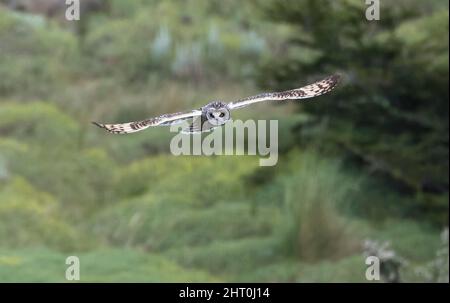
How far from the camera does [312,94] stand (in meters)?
3.80

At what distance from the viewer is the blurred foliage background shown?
29.6 feet

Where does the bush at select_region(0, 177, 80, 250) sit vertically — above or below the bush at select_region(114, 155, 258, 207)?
below

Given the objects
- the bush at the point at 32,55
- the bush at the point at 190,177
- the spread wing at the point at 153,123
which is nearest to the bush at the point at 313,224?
the bush at the point at 190,177

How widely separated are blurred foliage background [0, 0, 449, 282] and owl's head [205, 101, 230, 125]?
3.93 m

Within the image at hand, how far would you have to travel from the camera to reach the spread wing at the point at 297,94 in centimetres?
359

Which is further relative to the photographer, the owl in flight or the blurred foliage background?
the blurred foliage background

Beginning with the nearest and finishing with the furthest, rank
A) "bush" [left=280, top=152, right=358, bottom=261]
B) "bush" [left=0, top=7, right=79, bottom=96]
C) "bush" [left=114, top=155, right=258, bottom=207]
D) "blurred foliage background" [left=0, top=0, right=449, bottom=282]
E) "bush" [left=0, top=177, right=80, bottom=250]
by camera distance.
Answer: "bush" [left=0, top=177, right=80, bottom=250] → "blurred foliage background" [left=0, top=0, right=449, bottom=282] → "bush" [left=280, top=152, right=358, bottom=261] → "bush" [left=114, top=155, right=258, bottom=207] → "bush" [left=0, top=7, right=79, bottom=96]

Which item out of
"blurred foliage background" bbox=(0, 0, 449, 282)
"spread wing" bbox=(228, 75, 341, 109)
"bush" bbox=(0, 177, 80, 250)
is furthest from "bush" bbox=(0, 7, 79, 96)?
"spread wing" bbox=(228, 75, 341, 109)

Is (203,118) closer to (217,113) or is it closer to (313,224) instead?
(217,113)

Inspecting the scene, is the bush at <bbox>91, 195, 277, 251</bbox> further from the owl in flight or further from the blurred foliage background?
the owl in flight

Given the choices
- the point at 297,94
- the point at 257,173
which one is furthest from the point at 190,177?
the point at 297,94

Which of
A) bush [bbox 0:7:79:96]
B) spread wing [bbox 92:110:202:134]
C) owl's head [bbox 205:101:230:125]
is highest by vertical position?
bush [bbox 0:7:79:96]

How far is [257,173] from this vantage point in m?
10.3

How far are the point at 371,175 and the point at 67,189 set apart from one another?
276 centimetres
